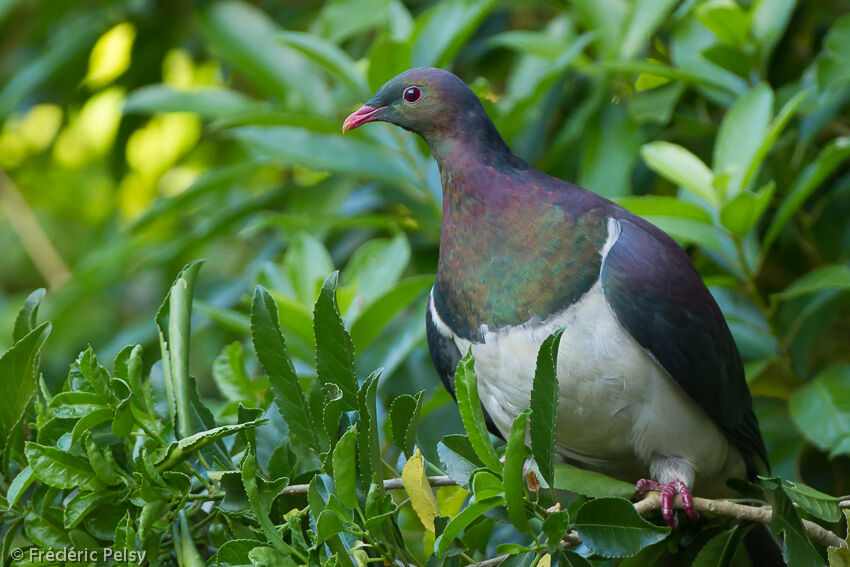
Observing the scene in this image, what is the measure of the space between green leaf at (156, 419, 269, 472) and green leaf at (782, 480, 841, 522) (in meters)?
0.73

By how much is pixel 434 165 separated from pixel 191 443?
1.45 metres

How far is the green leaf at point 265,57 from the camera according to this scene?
3.05 m

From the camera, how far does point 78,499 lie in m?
1.40

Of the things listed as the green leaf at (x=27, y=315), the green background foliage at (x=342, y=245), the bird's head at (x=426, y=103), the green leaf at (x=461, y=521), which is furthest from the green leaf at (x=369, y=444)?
the bird's head at (x=426, y=103)

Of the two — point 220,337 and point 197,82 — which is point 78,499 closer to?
point 220,337

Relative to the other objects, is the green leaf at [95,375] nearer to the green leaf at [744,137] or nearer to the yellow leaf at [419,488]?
the yellow leaf at [419,488]

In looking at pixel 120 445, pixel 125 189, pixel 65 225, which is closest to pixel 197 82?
pixel 125 189

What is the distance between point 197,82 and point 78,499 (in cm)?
297

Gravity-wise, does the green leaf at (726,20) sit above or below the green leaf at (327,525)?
above

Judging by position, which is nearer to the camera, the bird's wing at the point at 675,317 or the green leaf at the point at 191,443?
the green leaf at the point at 191,443

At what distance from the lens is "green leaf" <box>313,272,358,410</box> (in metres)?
1.35

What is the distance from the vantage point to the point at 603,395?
1743mm

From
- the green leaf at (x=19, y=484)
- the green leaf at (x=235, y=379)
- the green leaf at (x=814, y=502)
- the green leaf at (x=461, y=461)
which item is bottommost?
the green leaf at (x=814, y=502)

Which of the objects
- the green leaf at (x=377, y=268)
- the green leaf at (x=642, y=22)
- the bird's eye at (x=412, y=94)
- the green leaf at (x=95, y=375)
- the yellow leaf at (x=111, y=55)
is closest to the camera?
the green leaf at (x=95, y=375)
